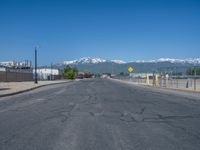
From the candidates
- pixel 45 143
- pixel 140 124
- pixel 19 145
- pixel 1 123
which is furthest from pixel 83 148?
pixel 1 123

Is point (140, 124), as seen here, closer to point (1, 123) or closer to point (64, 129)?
point (64, 129)

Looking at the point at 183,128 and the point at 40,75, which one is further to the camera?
the point at 40,75

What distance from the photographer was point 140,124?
1055 centimetres

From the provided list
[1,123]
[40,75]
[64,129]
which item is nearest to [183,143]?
[64,129]

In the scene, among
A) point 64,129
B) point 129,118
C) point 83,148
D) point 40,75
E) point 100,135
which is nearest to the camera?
point 83,148

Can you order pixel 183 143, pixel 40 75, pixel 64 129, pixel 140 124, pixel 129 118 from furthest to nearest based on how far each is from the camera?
pixel 40 75, pixel 129 118, pixel 140 124, pixel 64 129, pixel 183 143

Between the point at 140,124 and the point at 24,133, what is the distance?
3871mm

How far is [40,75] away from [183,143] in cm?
11858

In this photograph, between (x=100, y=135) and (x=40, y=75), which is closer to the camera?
(x=100, y=135)

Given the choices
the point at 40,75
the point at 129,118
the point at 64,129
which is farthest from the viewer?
the point at 40,75

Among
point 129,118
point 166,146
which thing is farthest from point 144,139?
point 129,118

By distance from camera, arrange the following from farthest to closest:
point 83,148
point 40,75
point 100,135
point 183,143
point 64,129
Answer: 1. point 40,75
2. point 64,129
3. point 100,135
4. point 183,143
5. point 83,148

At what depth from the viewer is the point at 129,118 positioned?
12023 mm

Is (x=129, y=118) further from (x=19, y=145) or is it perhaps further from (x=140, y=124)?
(x=19, y=145)
